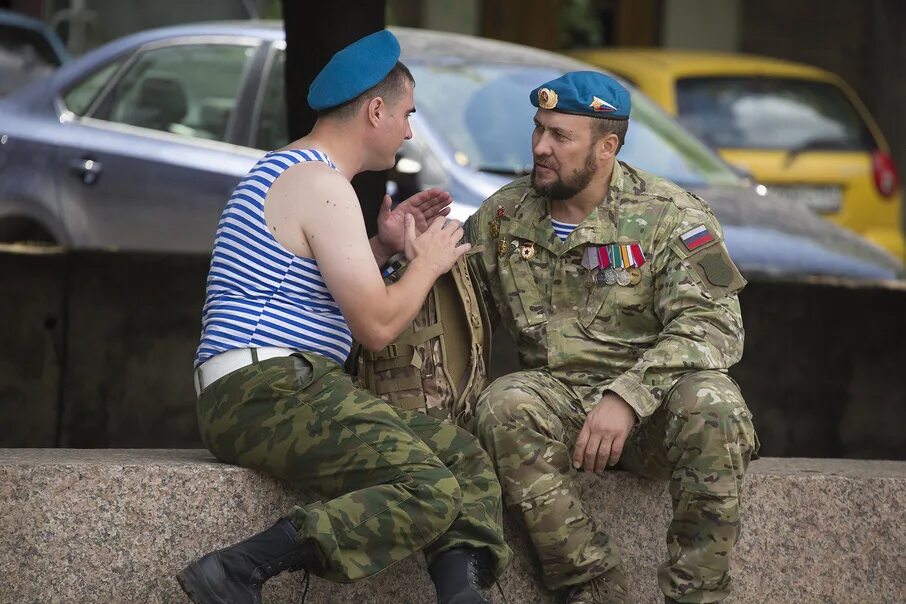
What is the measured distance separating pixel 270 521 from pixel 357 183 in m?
1.75

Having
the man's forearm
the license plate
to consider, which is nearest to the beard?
the man's forearm

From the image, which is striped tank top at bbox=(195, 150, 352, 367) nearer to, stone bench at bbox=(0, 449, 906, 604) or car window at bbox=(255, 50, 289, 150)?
stone bench at bbox=(0, 449, 906, 604)

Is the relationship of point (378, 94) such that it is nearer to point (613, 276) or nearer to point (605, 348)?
point (613, 276)

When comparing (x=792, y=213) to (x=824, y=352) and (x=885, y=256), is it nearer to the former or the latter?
(x=885, y=256)

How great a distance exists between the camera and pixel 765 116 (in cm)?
1030

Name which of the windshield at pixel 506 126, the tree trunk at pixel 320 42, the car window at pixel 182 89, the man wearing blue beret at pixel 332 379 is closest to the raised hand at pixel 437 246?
the man wearing blue beret at pixel 332 379

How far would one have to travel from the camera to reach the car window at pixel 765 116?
1016 centimetres

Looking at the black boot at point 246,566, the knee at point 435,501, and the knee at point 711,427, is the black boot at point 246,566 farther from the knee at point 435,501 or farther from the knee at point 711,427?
the knee at point 711,427

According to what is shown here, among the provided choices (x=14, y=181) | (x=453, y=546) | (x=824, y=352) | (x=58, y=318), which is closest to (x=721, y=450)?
(x=453, y=546)

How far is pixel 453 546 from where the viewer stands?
4.09 meters

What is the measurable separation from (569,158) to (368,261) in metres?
0.77

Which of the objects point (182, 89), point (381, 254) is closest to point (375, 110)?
point (381, 254)

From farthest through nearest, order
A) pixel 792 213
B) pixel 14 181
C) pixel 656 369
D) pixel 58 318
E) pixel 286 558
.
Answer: pixel 14 181 < pixel 792 213 < pixel 58 318 < pixel 656 369 < pixel 286 558

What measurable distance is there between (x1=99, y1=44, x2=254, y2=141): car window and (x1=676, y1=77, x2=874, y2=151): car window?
3124 mm
